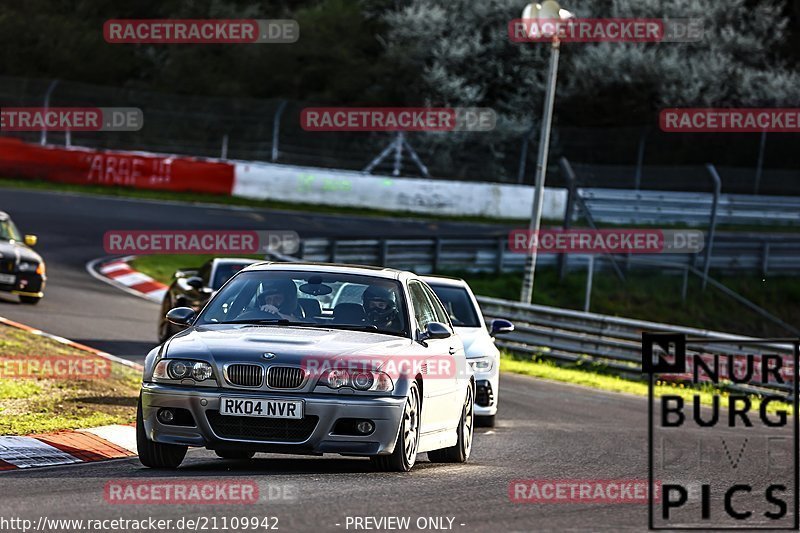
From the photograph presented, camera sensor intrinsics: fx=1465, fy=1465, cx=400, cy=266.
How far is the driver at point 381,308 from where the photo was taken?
9.70 meters

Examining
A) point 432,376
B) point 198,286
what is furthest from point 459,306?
point 432,376

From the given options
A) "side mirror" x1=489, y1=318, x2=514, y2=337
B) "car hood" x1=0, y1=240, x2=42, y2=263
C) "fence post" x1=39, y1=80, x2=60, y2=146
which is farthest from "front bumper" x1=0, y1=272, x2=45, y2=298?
"fence post" x1=39, y1=80, x2=60, y2=146

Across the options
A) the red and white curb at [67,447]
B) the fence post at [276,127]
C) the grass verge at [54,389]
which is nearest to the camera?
the red and white curb at [67,447]

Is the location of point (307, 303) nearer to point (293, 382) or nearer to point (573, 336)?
point (293, 382)

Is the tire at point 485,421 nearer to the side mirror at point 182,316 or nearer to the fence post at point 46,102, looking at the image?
the side mirror at point 182,316

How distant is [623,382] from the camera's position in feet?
69.8

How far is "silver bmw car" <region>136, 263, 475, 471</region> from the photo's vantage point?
8.62 meters

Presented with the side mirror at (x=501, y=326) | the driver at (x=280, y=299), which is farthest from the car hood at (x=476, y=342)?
the driver at (x=280, y=299)

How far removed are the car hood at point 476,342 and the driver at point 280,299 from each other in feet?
14.0

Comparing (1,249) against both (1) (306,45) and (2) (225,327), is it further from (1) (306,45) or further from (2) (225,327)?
(1) (306,45)

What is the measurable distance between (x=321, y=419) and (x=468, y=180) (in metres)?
31.1

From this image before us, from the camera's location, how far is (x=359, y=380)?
8.73 meters

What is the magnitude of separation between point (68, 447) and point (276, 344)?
212 centimetres

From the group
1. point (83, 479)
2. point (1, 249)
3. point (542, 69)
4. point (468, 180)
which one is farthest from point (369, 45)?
point (83, 479)
